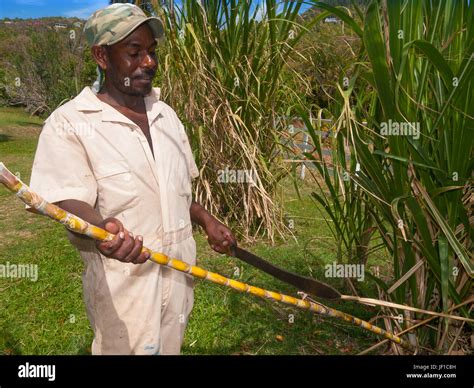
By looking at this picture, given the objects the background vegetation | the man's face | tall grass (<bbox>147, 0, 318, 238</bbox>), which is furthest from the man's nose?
tall grass (<bbox>147, 0, 318, 238</bbox>)

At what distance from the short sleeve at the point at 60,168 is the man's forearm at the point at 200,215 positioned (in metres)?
0.53

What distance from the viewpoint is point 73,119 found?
1.61 meters

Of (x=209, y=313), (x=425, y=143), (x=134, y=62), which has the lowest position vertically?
(x=209, y=313)

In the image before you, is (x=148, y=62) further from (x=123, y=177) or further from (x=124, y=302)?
(x=124, y=302)

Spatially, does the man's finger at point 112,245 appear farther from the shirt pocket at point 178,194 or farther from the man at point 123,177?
the shirt pocket at point 178,194

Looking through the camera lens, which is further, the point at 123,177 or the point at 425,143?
the point at 425,143

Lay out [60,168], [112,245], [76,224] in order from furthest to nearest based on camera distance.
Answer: [60,168] < [112,245] < [76,224]

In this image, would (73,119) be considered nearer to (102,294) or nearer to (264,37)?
(102,294)

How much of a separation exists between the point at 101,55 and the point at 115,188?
1.56 feet

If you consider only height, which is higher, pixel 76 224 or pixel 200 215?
pixel 76 224

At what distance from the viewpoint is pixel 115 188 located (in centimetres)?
164

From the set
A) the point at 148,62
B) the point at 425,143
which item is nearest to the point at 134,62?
the point at 148,62

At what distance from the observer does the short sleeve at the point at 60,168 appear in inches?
60.8

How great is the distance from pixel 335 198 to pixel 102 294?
3.79ft
